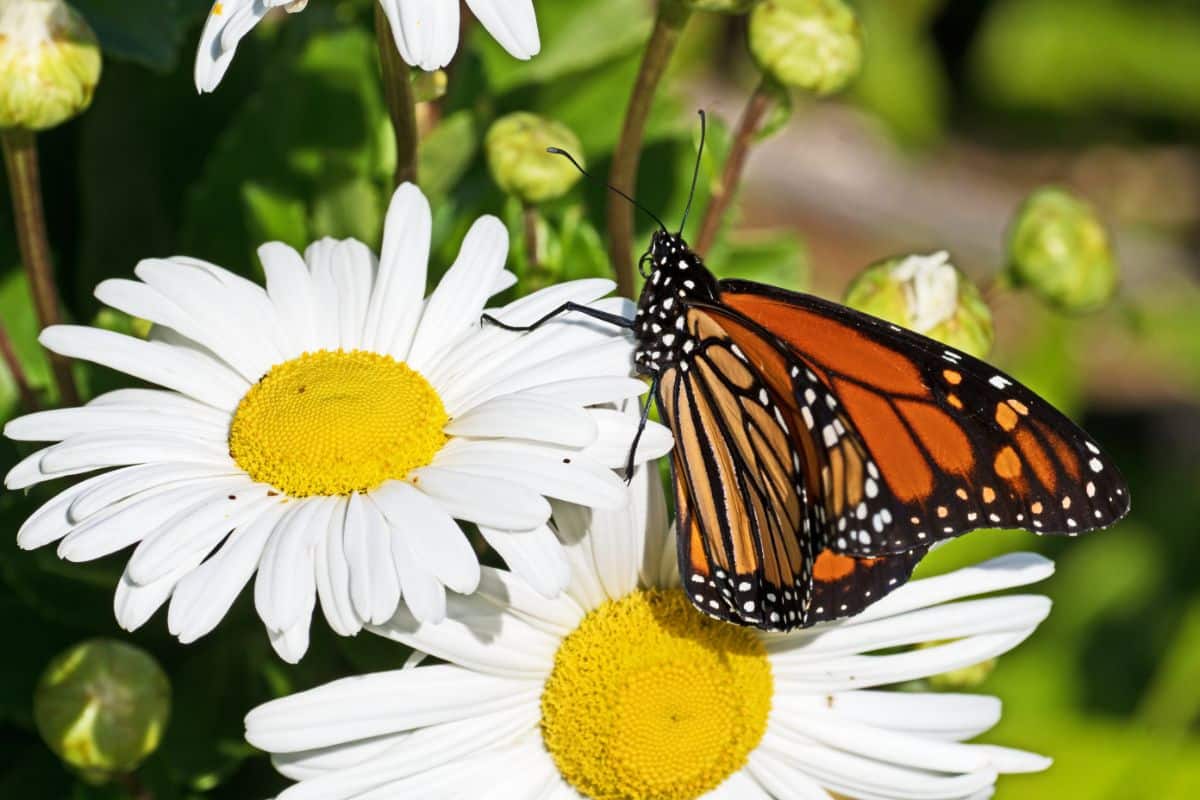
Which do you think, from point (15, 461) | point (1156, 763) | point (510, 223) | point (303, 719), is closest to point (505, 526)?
point (303, 719)

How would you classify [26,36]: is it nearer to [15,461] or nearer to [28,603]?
[15,461]

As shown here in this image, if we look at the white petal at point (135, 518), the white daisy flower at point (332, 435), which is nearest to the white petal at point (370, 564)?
the white daisy flower at point (332, 435)

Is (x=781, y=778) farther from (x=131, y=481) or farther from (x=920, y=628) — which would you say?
(x=131, y=481)

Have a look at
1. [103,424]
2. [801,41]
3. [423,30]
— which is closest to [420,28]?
[423,30]

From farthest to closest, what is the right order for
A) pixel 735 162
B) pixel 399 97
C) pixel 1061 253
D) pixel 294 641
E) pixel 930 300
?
pixel 1061 253 < pixel 735 162 < pixel 930 300 < pixel 399 97 < pixel 294 641

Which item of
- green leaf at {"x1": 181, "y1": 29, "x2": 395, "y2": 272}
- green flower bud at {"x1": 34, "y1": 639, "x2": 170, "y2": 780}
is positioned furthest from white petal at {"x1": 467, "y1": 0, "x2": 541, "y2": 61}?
green flower bud at {"x1": 34, "y1": 639, "x2": 170, "y2": 780}

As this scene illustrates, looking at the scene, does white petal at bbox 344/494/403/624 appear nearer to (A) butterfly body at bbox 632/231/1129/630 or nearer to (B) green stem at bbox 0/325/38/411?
(A) butterfly body at bbox 632/231/1129/630
